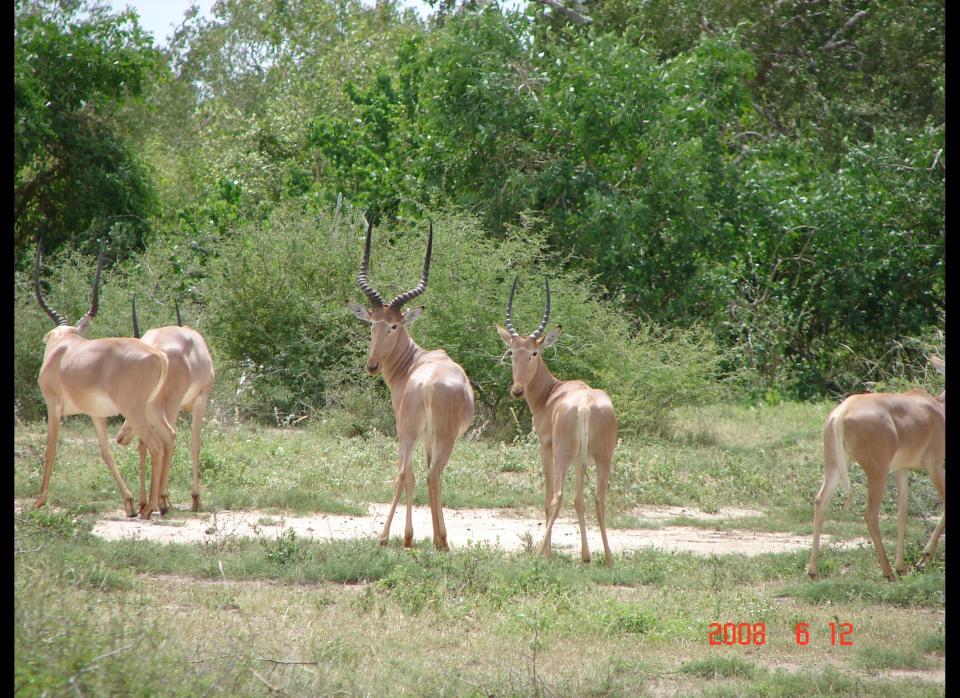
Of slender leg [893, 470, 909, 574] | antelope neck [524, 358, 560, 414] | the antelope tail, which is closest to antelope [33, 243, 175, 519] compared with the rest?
antelope neck [524, 358, 560, 414]

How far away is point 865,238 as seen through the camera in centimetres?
1823

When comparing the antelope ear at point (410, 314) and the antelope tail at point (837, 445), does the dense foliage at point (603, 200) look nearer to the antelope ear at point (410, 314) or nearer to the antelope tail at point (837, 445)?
the antelope ear at point (410, 314)

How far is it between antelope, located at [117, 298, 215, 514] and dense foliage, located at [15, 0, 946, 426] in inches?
193

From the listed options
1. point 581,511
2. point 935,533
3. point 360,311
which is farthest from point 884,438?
point 360,311

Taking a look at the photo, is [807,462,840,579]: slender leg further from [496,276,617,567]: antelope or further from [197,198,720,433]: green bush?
[197,198,720,433]: green bush

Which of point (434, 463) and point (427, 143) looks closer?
point (434, 463)

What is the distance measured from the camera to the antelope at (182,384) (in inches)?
398

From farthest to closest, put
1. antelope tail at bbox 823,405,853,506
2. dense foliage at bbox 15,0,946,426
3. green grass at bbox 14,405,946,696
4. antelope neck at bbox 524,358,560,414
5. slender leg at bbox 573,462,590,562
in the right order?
dense foliage at bbox 15,0,946,426 < antelope neck at bbox 524,358,560,414 < slender leg at bbox 573,462,590,562 < antelope tail at bbox 823,405,853,506 < green grass at bbox 14,405,946,696

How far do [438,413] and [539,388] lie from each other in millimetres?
1229

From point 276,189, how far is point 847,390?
1670 centimetres

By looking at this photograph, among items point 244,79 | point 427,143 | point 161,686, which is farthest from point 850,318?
point 244,79

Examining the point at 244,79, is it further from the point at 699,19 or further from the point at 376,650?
the point at 376,650

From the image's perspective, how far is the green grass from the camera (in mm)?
5102

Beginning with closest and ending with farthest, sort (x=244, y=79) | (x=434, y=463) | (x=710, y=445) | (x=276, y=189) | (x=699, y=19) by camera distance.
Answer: (x=434, y=463) → (x=710, y=445) → (x=699, y=19) → (x=276, y=189) → (x=244, y=79)
